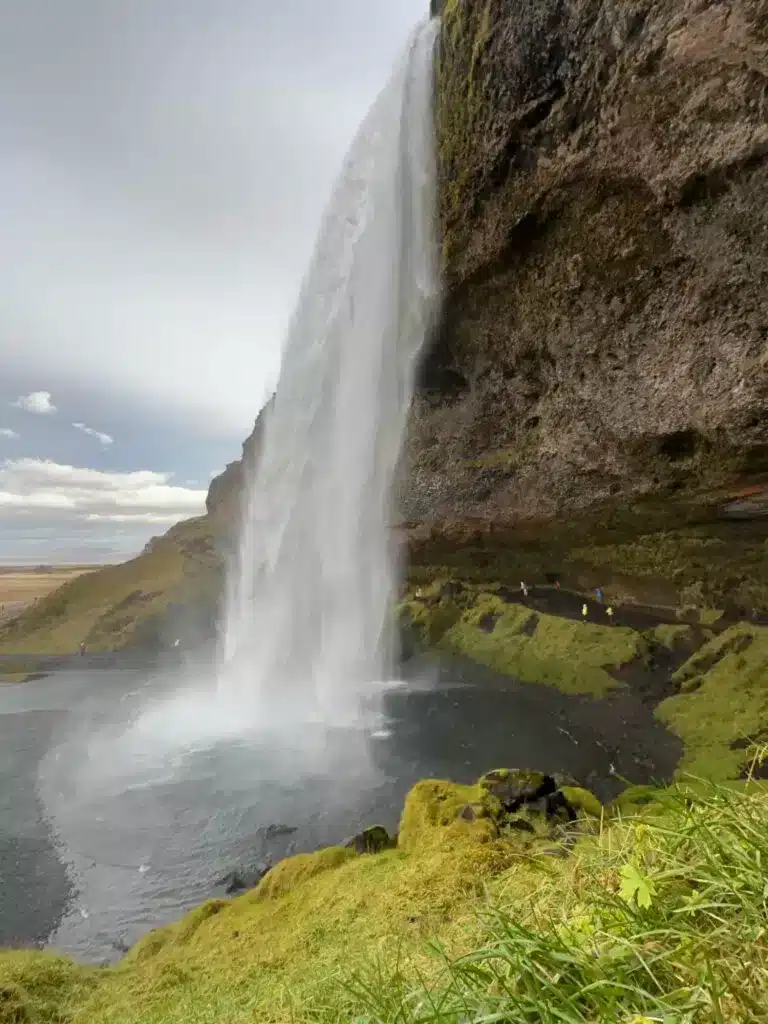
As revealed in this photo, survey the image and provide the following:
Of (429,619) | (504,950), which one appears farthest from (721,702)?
(504,950)

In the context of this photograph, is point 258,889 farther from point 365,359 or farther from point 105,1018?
point 365,359

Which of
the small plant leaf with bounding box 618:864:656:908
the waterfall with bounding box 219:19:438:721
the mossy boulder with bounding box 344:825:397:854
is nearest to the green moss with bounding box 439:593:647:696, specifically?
the waterfall with bounding box 219:19:438:721

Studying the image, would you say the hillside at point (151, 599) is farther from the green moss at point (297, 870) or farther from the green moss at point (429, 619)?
the green moss at point (297, 870)

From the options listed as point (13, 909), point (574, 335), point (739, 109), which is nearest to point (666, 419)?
point (574, 335)

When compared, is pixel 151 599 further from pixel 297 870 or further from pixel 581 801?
pixel 581 801

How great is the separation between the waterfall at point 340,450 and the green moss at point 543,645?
568 cm

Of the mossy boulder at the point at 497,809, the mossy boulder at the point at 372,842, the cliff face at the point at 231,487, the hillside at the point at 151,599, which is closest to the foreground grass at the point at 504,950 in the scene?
the mossy boulder at the point at 497,809

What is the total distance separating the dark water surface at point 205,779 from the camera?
30.9 ft

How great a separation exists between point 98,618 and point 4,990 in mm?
49589

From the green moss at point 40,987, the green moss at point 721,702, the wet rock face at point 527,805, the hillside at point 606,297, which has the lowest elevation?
A: the green moss at point 721,702

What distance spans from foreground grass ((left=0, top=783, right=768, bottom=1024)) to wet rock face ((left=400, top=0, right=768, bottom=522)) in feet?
36.1

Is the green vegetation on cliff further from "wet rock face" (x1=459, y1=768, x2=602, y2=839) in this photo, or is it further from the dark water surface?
"wet rock face" (x1=459, y1=768, x2=602, y2=839)

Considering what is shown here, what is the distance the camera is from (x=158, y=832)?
448 inches

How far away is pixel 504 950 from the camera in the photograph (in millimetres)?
1931
